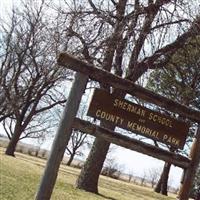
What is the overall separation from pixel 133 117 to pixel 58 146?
1391 mm

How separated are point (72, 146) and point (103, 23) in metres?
72.8

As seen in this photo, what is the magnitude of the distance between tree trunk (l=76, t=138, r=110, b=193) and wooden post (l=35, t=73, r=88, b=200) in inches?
486

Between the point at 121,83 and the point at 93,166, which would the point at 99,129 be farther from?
the point at 93,166

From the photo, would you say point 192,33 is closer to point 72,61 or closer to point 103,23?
point 103,23

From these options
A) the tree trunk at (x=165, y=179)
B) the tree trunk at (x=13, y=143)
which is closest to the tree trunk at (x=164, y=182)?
the tree trunk at (x=165, y=179)

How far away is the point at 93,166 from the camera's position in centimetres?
2233

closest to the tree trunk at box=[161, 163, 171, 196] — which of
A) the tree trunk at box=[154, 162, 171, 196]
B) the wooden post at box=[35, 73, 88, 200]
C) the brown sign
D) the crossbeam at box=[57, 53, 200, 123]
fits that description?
the tree trunk at box=[154, 162, 171, 196]

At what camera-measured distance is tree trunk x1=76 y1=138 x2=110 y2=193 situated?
862 inches

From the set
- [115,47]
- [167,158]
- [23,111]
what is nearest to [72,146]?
[23,111]

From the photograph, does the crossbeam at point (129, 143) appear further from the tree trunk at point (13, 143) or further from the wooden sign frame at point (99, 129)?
the tree trunk at point (13, 143)

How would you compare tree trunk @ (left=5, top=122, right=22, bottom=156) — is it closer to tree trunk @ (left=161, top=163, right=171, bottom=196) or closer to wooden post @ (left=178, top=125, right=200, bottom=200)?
tree trunk @ (left=161, top=163, right=171, bottom=196)

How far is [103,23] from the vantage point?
61.5 ft

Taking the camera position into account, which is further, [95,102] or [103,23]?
[103,23]

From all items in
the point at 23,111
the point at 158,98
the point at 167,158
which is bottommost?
the point at 167,158
